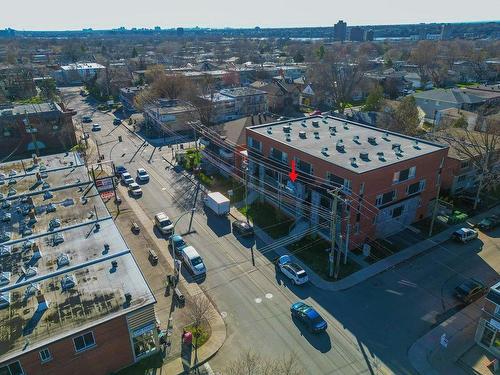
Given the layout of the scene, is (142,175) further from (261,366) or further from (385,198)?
(261,366)

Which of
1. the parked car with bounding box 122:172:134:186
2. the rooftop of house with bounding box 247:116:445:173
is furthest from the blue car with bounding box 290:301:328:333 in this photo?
the parked car with bounding box 122:172:134:186

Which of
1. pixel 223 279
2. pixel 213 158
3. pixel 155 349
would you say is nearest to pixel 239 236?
pixel 223 279

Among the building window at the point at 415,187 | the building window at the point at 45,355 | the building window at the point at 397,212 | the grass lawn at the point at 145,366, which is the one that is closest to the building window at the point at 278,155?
the building window at the point at 397,212

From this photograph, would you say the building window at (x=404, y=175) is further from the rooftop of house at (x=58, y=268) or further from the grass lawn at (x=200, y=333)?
the rooftop of house at (x=58, y=268)

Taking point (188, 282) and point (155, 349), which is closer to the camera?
point (155, 349)

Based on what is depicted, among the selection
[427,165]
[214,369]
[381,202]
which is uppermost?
[427,165]

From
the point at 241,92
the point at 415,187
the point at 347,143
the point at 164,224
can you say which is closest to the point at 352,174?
the point at 347,143

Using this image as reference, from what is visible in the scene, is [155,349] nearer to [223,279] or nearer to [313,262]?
[223,279]
